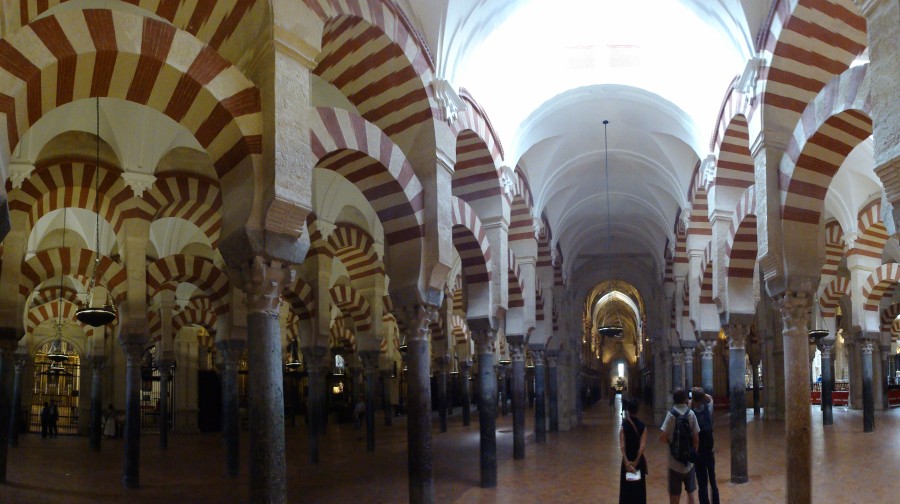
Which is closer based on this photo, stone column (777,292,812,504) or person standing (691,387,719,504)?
person standing (691,387,719,504)

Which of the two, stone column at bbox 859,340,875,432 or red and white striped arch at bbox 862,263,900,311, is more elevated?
red and white striped arch at bbox 862,263,900,311

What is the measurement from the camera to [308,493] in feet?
25.2

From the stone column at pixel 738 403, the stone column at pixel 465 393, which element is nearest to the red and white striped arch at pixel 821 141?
the stone column at pixel 738 403

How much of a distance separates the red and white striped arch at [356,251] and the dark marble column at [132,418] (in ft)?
13.8

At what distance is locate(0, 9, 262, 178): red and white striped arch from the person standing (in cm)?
394

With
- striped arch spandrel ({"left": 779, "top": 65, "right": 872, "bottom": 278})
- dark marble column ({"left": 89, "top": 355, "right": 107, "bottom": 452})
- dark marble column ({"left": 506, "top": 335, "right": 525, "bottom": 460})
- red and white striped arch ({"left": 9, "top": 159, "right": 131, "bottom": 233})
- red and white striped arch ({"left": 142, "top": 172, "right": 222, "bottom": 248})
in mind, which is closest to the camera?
striped arch spandrel ({"left": 779, "top": 65, "right": 872, "bottom": 278})

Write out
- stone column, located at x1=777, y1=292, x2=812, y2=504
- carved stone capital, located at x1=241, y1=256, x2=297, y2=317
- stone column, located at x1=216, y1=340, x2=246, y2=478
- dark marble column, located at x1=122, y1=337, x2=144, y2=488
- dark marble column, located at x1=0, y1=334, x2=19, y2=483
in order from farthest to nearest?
stone column, located at x1=216, y1=340, x2=246, y2=478
dark marble column, located at x1=0, y1=334, x2=19, y2=483
dark marble column, located at x1=122, y1=337, x2=144, y2=488
stone column, located at x1=777, y1=292, x2=812, y2=504
carved stone capital, located at x1=241, y1=256, x2=297, y2=317

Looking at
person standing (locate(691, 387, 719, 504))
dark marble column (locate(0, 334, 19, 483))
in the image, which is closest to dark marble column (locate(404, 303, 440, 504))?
person standing (locate(691, 387, 719, 504))

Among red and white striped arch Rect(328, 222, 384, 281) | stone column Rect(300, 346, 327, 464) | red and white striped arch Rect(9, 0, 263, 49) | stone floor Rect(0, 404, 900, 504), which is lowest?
stone floor Rect(0, 404, 900, 504)

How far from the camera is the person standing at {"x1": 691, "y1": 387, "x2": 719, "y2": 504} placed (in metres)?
5.73

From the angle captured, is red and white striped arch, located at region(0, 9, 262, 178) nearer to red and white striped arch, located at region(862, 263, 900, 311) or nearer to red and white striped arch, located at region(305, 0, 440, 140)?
red and white striped arch, located at region(305, 0, 440, 140)

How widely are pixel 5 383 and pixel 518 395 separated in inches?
255

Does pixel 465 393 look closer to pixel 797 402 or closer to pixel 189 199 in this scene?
pixel 189 199

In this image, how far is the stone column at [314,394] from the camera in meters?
10.6
